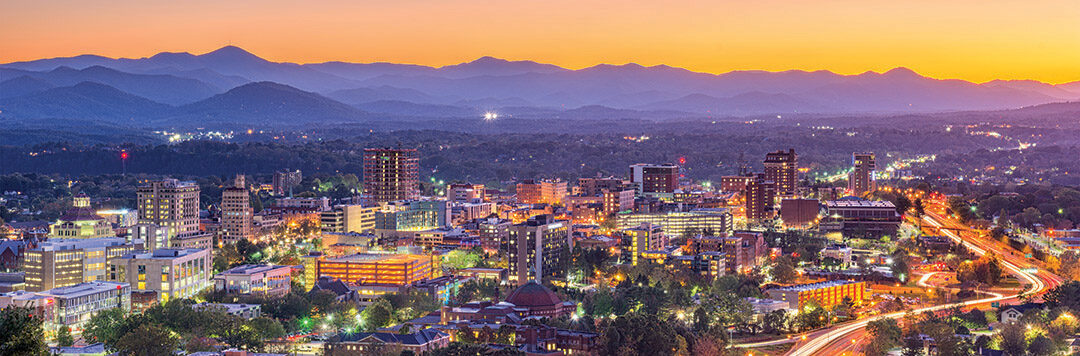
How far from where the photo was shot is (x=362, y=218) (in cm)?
5766

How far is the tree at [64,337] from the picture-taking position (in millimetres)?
30670

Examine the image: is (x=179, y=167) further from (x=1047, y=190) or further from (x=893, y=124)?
(x=893, y=124)

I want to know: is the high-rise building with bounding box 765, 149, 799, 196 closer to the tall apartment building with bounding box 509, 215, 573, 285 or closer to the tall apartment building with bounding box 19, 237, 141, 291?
the tall apartment building with bounding box 509, 215, 573, 285

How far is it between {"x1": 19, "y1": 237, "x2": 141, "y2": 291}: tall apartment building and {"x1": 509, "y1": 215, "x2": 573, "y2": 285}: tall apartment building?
474 inches

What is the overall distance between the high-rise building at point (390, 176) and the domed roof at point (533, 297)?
30.5m

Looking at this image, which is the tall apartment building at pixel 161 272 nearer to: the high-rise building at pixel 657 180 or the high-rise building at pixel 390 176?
the high-rise building at pixel 390 176

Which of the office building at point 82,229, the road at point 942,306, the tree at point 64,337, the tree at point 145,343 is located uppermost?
the office building at point 82,229

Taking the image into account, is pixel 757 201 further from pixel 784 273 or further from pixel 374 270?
pixel 374 270

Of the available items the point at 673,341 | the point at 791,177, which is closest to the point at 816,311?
the point at 673,341

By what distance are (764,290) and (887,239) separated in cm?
1566

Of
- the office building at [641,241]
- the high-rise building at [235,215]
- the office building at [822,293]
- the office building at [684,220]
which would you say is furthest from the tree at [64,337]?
the office building at [684,220]

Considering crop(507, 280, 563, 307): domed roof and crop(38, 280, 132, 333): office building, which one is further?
crop(507, 280, 563, 307): domed roof

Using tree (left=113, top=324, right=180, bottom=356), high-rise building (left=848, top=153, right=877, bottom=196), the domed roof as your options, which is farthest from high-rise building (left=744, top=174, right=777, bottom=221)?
tree (left=113, top=324, right=180, bottom=356)

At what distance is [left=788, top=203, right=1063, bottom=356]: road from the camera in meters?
32.9
